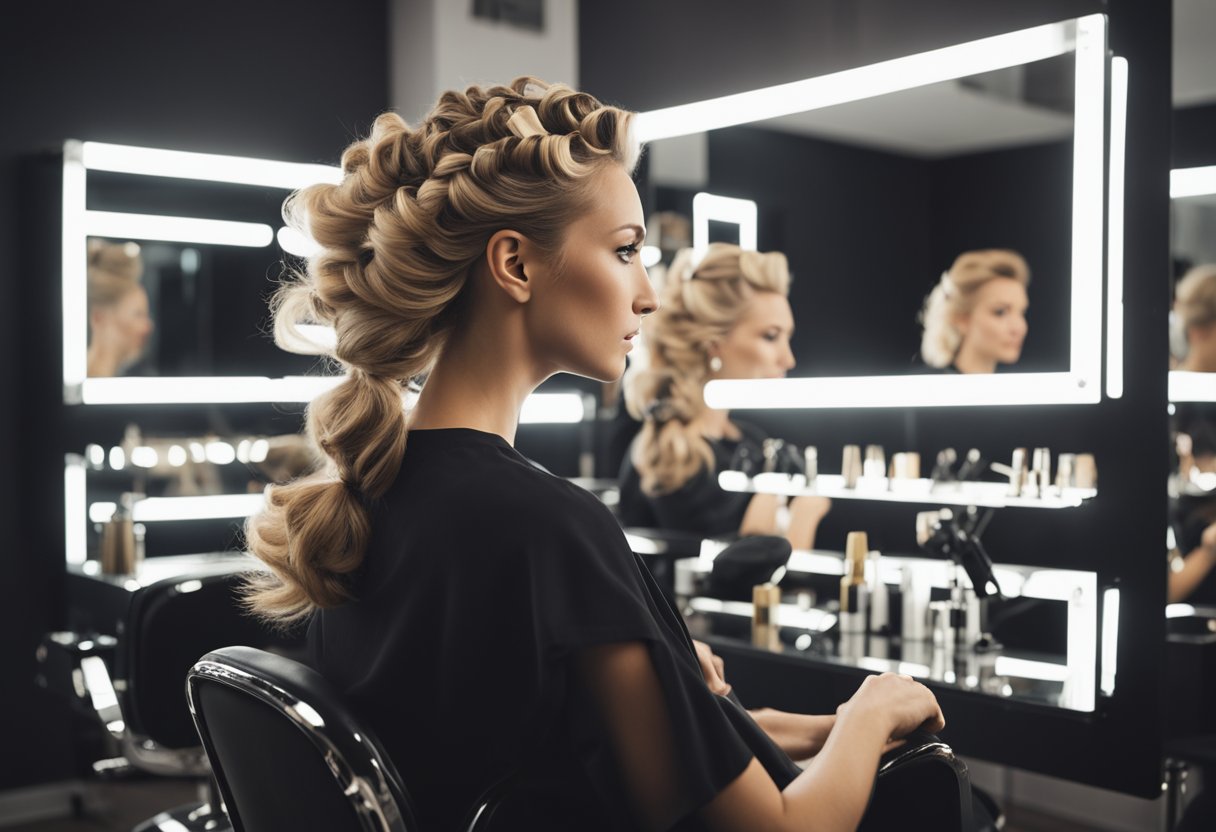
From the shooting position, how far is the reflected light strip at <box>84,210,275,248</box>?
2703mm

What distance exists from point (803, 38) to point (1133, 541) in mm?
1045

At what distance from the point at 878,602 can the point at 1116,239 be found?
686 mm

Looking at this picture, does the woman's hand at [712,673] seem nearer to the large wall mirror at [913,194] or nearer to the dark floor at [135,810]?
the large wall mirror at [913,194]

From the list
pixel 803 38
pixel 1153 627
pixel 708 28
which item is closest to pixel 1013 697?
pixel 1153 627

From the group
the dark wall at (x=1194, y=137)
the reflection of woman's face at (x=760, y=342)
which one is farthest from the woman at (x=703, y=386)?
the dark wall at (x=1194, y=137)

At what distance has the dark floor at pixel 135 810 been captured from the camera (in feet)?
8.45

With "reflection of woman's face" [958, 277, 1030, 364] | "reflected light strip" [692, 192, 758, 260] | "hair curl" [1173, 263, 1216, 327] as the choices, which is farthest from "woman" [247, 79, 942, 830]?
"reflected light strip" [692, 192, 758, 260]

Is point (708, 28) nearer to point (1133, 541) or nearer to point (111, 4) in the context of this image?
point (1133, 541)

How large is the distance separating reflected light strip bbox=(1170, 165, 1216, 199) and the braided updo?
1.01 metres

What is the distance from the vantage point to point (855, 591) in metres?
1.85

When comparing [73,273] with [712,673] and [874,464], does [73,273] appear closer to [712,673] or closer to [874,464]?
[874,464]

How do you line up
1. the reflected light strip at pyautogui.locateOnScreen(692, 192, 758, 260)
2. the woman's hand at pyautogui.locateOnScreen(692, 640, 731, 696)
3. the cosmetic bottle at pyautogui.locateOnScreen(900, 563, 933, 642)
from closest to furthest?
1. the woman's hand at pyautogui.locateOnScreen(692, 640, 731, 696)
2. the cosmetic bottle at pyautogui.locateOnScreen(900, 563, 933, 642)
3. the reflected light strip at pyautogui.locateOnScreen(692, 192, 758, 260)

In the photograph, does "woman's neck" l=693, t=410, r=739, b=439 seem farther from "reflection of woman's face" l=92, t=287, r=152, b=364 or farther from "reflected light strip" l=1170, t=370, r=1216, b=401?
"reflection of woman's face" l=92, t=287, r=152, b=364

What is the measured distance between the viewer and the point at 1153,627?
145cm
